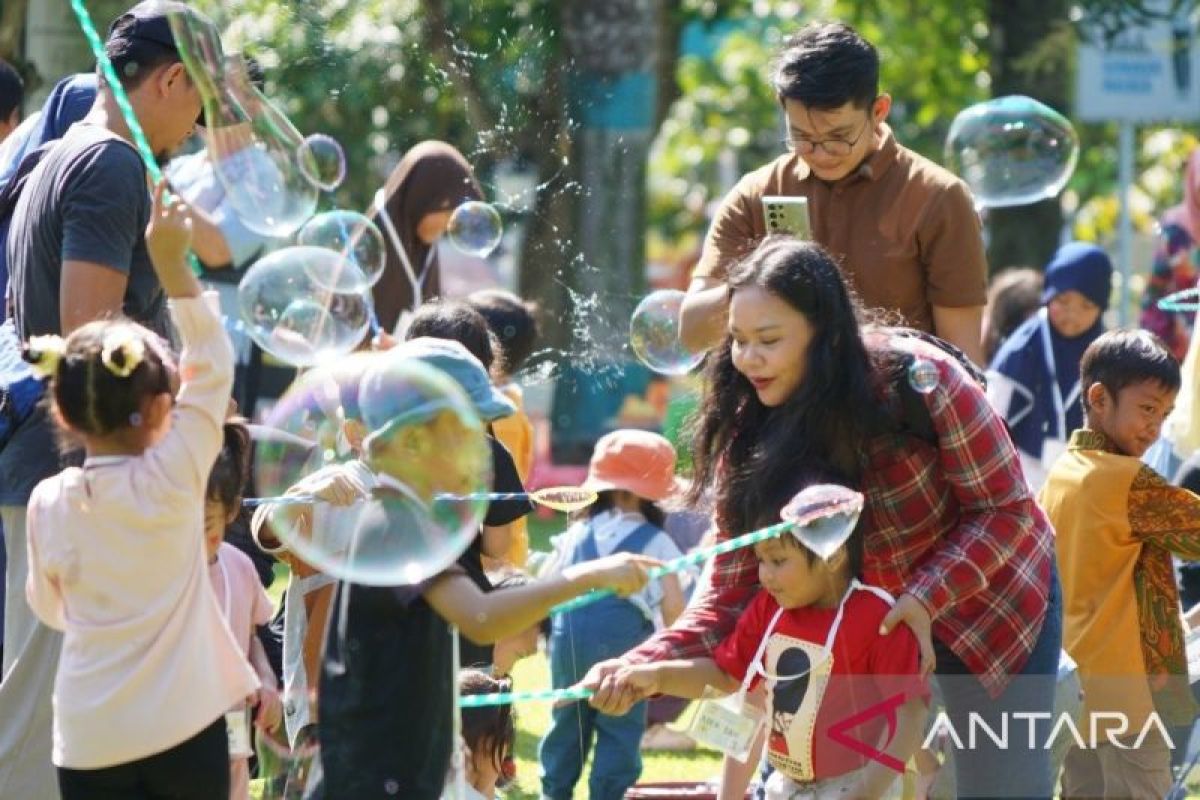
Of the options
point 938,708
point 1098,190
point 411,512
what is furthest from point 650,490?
point 1098,190

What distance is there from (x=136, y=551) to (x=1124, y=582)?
106 inches

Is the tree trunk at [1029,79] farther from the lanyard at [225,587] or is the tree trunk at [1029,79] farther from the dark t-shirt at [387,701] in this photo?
the dark t-shirt at [387,701]

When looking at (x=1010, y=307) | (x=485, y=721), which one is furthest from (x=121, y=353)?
(x=1010, y=307)

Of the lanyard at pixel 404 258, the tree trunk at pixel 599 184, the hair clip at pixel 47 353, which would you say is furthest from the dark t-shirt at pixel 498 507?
the tree trunk at pixel 599 184

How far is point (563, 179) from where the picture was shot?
873cm

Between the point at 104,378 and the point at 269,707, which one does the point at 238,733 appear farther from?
the point at 104,378

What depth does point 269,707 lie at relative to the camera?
16.1 ft

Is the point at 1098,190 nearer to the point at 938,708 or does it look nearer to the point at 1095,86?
the point at 1095,86

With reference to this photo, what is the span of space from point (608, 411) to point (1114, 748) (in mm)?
11475

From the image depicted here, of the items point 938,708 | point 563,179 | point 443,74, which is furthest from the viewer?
point 443,74

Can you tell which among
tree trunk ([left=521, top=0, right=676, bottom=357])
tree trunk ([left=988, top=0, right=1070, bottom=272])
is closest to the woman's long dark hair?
tree trunk ([left=521, top=0, right=676, bottom=357])

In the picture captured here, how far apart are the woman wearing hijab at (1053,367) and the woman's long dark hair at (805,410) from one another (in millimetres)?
3689

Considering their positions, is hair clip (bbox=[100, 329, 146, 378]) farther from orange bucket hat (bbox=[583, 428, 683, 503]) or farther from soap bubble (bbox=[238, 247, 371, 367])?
orange bucket hat (bbox=[583, 428, 683, 503])

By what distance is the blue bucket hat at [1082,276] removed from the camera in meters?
7.97
